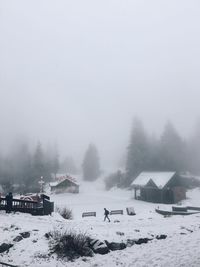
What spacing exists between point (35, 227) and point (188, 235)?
945 centimetres

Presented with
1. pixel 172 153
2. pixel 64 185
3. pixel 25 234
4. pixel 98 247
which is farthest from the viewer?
pixel 64 185

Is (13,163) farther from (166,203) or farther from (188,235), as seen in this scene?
→ (188,235)

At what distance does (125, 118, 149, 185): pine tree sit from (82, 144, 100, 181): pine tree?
82.8 feet

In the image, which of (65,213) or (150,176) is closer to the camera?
(65,213)

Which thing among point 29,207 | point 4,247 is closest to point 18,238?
point 4,247

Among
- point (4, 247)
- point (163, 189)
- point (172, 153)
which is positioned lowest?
point (4, 247)

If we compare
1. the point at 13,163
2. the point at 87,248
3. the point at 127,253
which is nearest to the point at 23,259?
the point at 87,248

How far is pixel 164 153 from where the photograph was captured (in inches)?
2987

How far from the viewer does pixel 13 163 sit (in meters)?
92.1

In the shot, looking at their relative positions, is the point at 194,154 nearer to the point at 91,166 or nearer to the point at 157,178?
the point at 157,178

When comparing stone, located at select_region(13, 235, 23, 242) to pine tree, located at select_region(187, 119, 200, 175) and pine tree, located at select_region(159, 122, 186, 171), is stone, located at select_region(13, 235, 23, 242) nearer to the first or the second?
pine tree, located at select_region(159, 122, 186, 171)

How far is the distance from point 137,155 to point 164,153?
733 cm

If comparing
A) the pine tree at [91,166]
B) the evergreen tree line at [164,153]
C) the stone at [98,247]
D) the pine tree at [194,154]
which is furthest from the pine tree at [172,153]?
the stone at [98,247]

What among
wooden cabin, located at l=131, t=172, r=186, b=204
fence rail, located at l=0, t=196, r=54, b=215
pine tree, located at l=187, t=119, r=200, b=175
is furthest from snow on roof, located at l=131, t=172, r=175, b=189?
fence rail, located at l=0, t=196, r=54, b=215
